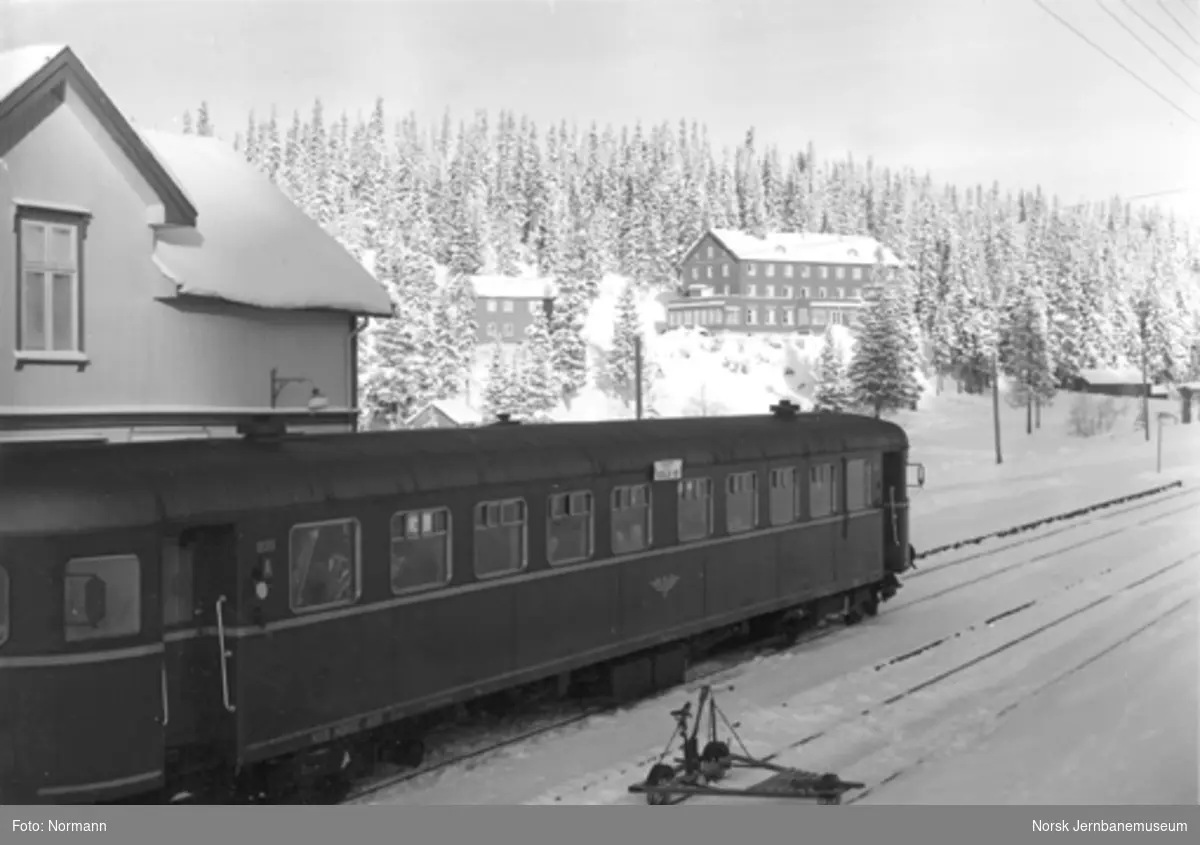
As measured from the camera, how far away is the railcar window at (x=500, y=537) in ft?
42.2

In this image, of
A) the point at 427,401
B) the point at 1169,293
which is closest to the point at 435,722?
the point at 427,401

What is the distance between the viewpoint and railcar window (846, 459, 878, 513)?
20.5 metres

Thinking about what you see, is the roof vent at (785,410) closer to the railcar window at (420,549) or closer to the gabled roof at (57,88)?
the railcar window at (420,549)

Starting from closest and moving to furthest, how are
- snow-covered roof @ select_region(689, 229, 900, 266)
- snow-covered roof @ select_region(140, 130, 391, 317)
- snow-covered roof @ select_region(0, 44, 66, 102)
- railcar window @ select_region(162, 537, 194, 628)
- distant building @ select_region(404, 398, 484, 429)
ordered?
railcar window @ select_region(162, 537, 194, 628) → snow-covered roof @ select_region(0, 44, 66, 102) → snow-covered roof @ select_region(140, 130, 391, 317) → distant building @ select_region(404, 398, 484, 429) → snow-covered roof @ select_region(689, 229, 900, 266)

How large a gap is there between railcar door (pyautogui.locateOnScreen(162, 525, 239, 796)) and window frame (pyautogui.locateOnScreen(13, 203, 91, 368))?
7.25m

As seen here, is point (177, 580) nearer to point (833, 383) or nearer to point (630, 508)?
point (630, 508)

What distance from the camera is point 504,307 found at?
107125mm

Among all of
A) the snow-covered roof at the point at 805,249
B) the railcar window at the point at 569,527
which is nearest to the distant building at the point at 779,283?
the snow-covered roof at the point at 805,249

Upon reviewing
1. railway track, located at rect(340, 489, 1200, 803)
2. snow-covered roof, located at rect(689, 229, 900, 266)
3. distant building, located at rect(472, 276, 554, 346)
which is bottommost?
railway track, located at rect(340, 489, 1200, 803)

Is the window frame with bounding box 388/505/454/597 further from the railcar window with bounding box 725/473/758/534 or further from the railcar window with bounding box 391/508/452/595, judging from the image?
the railcar window with bounding box 725/473/758/534

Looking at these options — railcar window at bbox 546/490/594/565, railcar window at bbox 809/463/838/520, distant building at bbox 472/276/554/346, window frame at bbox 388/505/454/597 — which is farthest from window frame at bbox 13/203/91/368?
distant building at bbox 472/276/554/346

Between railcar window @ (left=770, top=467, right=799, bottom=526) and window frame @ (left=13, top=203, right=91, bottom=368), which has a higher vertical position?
window frame @ (left=13, top=203, right=91, bottom=368)

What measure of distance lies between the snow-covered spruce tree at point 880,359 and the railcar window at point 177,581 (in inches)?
2338

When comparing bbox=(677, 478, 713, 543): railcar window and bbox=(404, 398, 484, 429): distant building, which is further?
bbox=(404, 398, 484, 429): distant building
